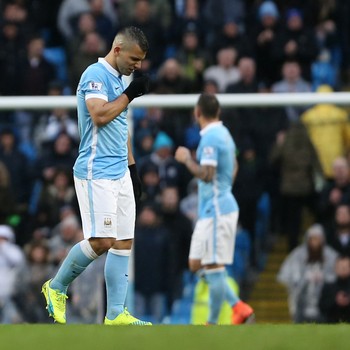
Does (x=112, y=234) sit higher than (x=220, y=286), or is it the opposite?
(x=112, y=234)

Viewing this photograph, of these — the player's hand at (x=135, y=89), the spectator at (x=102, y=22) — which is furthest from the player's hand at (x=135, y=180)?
the spectator at (x=102, y=22)

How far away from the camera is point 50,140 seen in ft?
46.4

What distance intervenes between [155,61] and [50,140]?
367 cm

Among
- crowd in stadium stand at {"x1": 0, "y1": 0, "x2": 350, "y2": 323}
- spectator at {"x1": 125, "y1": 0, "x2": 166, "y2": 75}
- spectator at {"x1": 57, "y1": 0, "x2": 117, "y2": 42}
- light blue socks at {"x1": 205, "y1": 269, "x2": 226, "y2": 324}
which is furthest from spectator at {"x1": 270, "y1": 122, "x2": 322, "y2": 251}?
spectator at {"x1": 57, "y1": 0, "x2": 117, "y2": 42}

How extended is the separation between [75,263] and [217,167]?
296cm

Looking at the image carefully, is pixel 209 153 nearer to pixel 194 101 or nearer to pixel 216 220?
pixel 216 220

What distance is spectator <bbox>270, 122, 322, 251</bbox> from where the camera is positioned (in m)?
14.1

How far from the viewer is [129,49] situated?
911 centimetres

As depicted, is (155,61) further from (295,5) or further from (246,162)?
(246,162)

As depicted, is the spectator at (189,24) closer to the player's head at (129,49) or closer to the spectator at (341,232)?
the spectator at (341,232)

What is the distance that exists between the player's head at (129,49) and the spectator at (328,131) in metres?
5.28

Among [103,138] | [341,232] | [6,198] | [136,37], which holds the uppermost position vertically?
[136,37]

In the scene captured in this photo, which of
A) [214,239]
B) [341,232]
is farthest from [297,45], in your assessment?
[214,239]

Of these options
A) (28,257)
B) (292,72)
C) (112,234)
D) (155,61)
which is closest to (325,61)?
(292,72)
